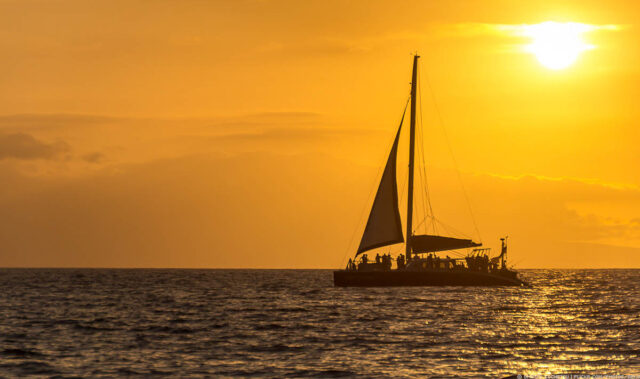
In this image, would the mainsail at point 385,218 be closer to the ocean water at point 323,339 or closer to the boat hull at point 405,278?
the boat hull at point 405,278

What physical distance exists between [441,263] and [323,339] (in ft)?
140

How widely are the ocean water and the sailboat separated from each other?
816 centimetres

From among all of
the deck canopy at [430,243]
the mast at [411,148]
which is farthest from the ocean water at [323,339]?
the mast at [411,148]

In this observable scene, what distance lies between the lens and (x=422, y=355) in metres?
38.9

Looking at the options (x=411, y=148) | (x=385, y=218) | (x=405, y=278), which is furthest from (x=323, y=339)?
(x=411, y=148)

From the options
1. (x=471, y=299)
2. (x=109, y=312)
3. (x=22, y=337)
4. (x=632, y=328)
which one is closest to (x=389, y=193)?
(x=471, y=299)

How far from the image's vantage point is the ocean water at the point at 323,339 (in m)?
35.4

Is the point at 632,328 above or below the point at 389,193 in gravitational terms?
below

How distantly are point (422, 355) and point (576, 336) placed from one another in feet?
37.4

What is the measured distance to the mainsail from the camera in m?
87.6

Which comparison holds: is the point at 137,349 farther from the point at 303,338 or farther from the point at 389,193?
the point at 389,193

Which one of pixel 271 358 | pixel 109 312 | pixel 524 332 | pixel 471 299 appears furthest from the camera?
pixel 471 299

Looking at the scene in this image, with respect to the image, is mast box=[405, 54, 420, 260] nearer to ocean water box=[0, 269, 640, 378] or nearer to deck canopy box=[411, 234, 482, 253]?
deck canopy box=[411, 234, 482, 253]

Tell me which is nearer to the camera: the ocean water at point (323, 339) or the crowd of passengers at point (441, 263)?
the ocean water at point (323, 339)
